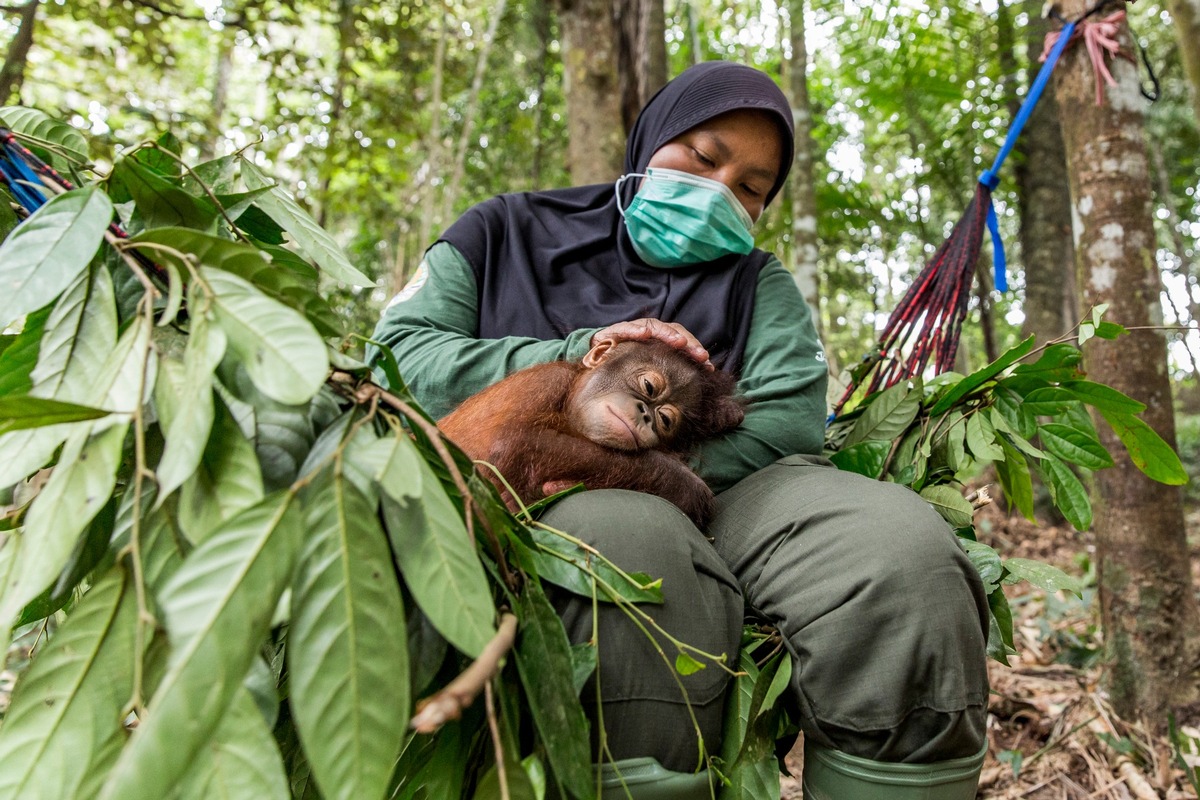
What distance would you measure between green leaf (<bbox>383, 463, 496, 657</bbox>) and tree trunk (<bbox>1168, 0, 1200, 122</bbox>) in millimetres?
2245

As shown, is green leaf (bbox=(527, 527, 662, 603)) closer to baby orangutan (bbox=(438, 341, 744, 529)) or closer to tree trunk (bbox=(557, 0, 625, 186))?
baby orangutan (bbox=(438, 341, 744, 529))

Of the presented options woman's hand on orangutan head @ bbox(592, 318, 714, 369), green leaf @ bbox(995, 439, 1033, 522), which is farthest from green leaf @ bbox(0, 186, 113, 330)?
green leaf @ bbox(995, 439, 1033, 522)

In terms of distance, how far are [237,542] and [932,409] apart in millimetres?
1574

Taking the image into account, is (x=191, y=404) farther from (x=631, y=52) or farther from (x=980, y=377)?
(x=631, y=52)

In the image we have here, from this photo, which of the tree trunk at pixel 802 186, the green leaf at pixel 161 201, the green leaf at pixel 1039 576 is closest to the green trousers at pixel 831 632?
the green leaf at pixel 1039 576

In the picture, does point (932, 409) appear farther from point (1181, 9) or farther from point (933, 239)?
point (933, 239)

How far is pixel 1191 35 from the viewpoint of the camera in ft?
6.84

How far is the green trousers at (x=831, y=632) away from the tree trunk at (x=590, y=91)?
2.77 meters

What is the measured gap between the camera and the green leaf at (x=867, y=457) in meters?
1.81

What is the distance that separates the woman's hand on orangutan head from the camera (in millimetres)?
1758

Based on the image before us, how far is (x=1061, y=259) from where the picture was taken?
17.6ft

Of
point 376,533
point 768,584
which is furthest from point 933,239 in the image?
point 376,533

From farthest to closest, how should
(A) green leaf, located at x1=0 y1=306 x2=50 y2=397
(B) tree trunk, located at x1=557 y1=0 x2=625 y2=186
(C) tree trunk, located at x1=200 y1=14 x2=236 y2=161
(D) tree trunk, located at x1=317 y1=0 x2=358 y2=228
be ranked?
(D) tree trunk, located at x1=317 y1=0 x2=358 y2=228
(C) tree trunk, located at x1=200 y1=14 x2=236 y2=161
(B) tree trunk, located at x1=557 y1=0 x2=625 y2=186
(A) green leaf, located at x1=0 y1=306 x2=50 y2=397

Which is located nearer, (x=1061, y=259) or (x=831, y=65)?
(x=1061, y=259)
